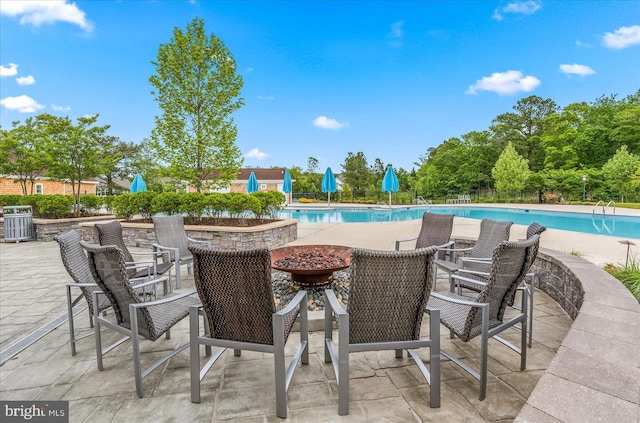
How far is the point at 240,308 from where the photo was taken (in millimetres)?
1804

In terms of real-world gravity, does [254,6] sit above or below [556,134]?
above

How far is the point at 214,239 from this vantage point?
6695mm

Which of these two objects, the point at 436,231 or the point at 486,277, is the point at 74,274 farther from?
the point at 436,231

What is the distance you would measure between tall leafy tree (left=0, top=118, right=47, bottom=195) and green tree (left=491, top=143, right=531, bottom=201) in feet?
98.3

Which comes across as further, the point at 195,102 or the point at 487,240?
the point at 195,102

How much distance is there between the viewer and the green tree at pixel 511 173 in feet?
84.7

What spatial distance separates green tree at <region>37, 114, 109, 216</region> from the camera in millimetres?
9766

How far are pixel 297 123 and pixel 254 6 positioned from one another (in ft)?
46.2

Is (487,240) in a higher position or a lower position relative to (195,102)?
lower

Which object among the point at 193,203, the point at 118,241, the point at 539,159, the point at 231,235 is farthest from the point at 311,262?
the point at 539,159

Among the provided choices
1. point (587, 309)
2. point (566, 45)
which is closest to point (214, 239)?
point (587, 309)

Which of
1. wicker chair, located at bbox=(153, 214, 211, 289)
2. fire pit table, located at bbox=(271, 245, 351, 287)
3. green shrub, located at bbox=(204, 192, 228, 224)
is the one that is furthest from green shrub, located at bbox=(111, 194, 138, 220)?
fire pit table, located at bbox=(271, 245, 351, 287)

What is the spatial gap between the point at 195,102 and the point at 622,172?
2765 centimetres

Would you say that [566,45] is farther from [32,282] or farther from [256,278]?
[32,282]
